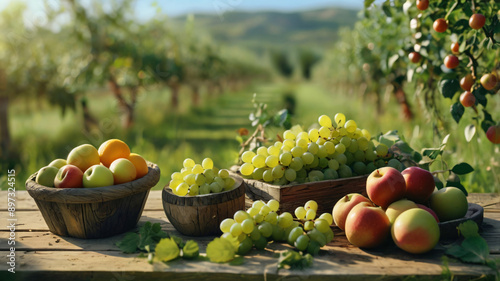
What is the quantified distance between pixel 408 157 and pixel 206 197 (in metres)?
0.98

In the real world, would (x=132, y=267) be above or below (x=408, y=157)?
below

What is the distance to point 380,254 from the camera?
142 cm

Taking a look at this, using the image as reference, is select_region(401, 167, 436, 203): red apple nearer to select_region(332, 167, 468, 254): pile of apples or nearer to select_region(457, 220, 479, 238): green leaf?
select_region(332, 167, 468, 254): pile of apples

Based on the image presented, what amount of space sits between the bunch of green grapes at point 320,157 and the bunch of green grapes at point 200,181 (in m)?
0.16

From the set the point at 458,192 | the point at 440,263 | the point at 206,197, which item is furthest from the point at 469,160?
the point at 206,197

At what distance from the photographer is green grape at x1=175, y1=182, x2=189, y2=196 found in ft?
5.11

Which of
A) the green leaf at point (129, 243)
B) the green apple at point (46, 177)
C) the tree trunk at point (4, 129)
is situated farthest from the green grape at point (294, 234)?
the tree trunk at point (4, 129)

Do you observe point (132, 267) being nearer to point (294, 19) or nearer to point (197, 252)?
point (197, 252)

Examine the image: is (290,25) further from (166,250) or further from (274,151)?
(166,250)

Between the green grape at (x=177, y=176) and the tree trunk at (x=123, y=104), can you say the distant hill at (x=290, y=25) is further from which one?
the green grape at (x=177, y=176)

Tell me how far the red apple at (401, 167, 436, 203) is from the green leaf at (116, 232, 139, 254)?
100 centimetres

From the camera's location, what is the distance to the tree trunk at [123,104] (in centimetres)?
646

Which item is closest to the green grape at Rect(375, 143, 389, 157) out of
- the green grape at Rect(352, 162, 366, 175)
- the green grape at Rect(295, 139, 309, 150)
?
the green grape at Rect(352, 162, 366, 175)

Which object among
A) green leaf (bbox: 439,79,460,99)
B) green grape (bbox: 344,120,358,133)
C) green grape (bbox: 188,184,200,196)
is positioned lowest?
green grape (bbox: 188,184,200,196)
